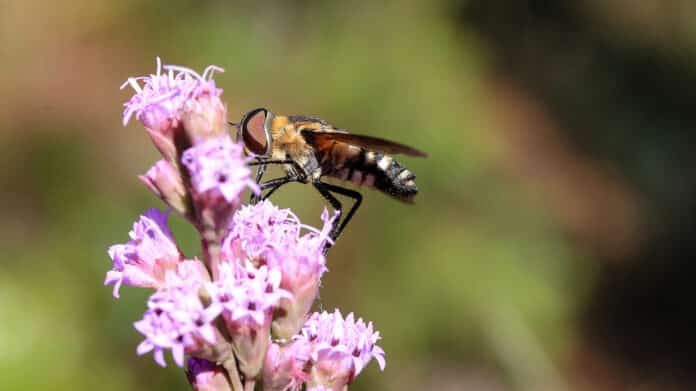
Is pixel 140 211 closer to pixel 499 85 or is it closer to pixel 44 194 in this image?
pixel 44 194

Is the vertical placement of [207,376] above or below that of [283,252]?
below

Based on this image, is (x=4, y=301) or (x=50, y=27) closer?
(x=4, y=301)

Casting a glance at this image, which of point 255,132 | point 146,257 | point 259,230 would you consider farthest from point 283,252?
point 255,132

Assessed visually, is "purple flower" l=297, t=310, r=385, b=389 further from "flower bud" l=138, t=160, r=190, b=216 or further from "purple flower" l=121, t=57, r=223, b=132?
"purple flower" l=121, t=57, r=223, b=132

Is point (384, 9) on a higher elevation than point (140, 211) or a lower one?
higher

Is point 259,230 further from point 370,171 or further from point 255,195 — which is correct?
point 370,171

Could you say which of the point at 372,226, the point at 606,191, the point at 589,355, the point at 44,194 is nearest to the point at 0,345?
the point at 44,194

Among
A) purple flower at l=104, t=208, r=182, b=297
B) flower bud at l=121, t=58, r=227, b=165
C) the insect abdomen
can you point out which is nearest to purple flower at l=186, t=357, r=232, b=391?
purple flower at l=104, t=208, r=182, b=297
